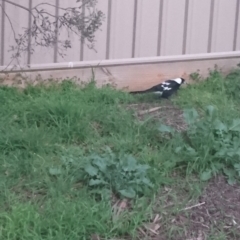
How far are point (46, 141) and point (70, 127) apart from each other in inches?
11.5

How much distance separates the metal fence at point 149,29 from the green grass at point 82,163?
1.80 ft

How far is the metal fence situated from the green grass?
21.6 inches

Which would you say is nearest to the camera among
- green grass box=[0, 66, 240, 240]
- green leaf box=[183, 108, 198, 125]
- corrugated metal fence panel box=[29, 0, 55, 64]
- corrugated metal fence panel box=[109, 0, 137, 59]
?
green grass box=[0, 66, 240, 240]

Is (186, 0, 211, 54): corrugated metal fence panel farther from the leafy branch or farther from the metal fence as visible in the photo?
the leafy branch

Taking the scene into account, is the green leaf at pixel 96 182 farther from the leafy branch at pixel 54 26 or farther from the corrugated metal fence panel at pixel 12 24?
the corrugated metal fence panel at pixel 12 24

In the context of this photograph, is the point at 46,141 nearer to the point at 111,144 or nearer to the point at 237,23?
the point at 111,144

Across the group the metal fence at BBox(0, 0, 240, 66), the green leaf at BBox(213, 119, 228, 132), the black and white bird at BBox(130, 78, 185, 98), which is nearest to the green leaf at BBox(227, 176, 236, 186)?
the green leaf at BBox(213, 119, 228, 132)

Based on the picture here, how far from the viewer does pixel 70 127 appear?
6.06 metres

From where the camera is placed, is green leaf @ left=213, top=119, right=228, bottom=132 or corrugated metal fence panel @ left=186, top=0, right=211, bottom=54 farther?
corrugated metal fence panel @ left=186, top=0, right=211, bottom=54

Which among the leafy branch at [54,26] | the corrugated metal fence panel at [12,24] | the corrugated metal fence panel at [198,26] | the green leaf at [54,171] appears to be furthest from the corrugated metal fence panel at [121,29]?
the green leaf at [54,171]

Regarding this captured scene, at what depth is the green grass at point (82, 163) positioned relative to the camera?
4.91m

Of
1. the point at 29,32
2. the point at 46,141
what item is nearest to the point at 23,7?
the point at 29,32

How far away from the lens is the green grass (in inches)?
193

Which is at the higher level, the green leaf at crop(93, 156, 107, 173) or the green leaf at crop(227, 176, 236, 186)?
the green leaf at crop(93, 156, 107, 173)
